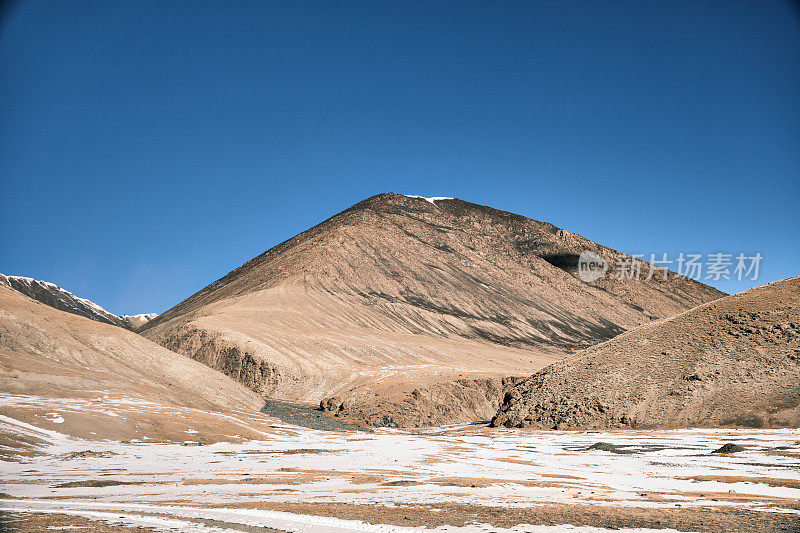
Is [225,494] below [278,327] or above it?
below

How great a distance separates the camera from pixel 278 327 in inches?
2520

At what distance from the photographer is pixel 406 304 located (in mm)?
92688

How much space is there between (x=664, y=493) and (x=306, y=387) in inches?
1674

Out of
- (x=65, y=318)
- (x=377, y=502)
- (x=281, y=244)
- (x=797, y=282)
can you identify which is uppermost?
(x=281, y=244)

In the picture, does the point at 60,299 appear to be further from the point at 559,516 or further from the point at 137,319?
the point at 559,516

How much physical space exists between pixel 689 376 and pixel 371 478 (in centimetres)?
2402

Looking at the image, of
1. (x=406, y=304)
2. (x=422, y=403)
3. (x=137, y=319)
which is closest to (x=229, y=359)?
(x=422, y=403)

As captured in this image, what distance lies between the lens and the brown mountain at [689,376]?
28641 millimetres

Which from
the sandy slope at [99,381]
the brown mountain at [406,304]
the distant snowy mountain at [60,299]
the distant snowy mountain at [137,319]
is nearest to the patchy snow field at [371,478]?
the sandy slope at [99,381]

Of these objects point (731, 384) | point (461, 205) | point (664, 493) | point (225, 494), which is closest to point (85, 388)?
point (225, 494)

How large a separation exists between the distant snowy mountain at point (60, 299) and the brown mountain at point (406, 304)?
140ft

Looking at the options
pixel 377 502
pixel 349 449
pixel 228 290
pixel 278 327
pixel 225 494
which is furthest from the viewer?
pixel 228 290

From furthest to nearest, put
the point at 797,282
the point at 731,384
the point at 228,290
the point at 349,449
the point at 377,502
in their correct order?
the point at 228,290 → the point at 797,282 → the point at 731,384 → the point at 349,449 → the point at 377,502

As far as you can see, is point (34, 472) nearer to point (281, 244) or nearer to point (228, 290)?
point (228, 290)
